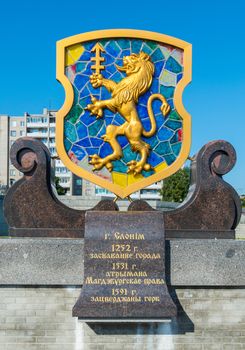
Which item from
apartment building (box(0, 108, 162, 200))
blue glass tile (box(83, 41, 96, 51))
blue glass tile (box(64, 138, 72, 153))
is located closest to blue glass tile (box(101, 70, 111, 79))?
blue glass tile (box(83, 41, 96, 51))

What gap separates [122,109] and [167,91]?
0.85m

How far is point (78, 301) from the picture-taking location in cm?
659

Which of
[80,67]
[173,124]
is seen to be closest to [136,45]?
[80,67]

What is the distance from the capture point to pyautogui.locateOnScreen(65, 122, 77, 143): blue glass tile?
25.8ft

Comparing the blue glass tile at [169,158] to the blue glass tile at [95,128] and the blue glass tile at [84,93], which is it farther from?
the blue glass tile at [84,93]

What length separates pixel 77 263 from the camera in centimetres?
700

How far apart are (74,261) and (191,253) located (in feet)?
5.77

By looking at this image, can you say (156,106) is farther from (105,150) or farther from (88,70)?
(88,70)

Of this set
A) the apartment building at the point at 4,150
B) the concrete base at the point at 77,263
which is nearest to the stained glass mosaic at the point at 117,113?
the concrete base at the point at 77,263

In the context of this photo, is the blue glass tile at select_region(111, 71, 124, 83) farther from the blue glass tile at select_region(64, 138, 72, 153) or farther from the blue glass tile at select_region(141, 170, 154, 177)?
the blue glass tile at select_region(141, 170, 154, 177)

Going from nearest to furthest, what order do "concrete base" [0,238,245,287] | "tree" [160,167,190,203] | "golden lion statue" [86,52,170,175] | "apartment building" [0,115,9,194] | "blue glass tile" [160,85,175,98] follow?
"concrete base" [0,238,245,287]
"golden lion statue" [86,52,170,175]
"blue glass tile" [160,85,175,98]
"tree" [160,167,190,203]
"apartment building" [0,115,9,194]

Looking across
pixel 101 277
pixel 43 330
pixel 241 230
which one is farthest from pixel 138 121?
pixel 241 230

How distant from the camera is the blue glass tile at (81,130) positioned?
7.85 meters

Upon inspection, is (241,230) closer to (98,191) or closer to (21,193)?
(21,193)
